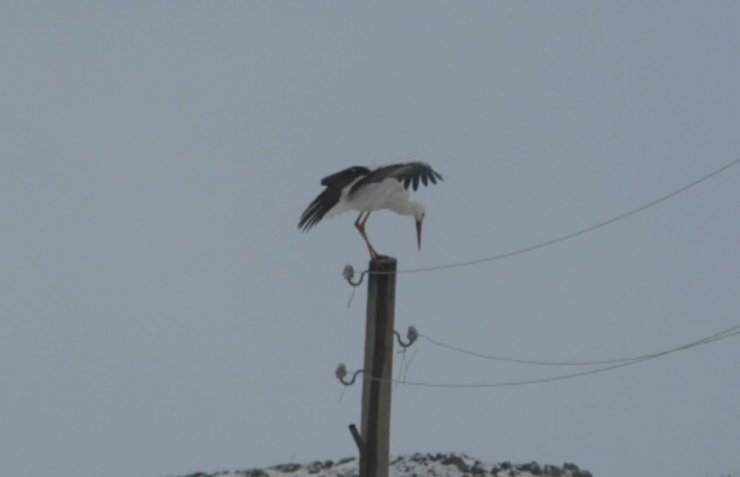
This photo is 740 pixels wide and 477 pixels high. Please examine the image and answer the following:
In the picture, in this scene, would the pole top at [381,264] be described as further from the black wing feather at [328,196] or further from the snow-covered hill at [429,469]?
the snow-covered hill at [429,469]

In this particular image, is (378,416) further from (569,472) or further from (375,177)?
(569,472)

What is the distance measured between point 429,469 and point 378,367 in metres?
3.73

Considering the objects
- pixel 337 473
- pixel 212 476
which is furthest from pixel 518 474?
pixel 212 476

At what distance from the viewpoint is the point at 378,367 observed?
34.8ft

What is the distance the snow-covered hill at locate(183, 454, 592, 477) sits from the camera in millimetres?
14117

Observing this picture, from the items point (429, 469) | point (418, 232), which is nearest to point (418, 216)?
point (418, 232)

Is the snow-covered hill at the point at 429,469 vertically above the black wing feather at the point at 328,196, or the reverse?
the black wing feather at the point at 328,196

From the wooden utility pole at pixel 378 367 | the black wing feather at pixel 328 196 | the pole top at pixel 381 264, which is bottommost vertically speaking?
the wooden utility pole at pixel 378 367

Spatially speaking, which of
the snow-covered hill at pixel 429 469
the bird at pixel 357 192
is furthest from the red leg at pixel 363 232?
the snow-covered hill at pixel 429 469

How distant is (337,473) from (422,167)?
153 inches

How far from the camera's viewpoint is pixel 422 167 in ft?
36.9

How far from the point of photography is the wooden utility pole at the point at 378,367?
416 inches

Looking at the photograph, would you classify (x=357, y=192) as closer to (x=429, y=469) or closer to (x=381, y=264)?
(x=381, y=264)

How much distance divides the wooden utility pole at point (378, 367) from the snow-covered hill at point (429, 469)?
3359mm
